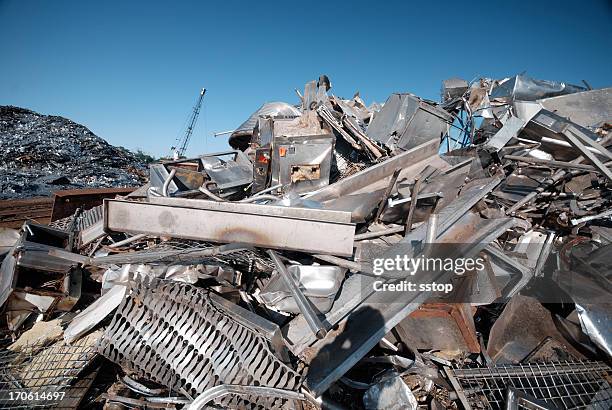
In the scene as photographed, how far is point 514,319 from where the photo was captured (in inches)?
97.8

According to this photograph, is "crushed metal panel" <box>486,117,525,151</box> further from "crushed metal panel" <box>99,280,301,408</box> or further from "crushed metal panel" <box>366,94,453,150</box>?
"crushed metal panel" <box>99,280,301,408</box>

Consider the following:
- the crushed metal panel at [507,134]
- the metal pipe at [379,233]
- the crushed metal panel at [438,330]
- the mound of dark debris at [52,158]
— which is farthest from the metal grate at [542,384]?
the mound of dark debris at [52,158]

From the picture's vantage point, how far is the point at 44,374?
6.91 ft

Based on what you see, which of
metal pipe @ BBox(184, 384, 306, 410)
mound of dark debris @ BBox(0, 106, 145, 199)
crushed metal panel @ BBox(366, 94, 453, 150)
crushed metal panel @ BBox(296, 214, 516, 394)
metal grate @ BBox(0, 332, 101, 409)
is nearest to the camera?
metal pipe @ BBox(184, 384, 306, 410)

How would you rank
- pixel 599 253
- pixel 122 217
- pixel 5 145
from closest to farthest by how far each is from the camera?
pixel 122 217 < pixel 599 253 < pixel 5 145

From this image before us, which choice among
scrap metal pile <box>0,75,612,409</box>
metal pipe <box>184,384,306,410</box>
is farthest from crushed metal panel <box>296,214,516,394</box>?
metal pipe <box>184,384,306,410</box>

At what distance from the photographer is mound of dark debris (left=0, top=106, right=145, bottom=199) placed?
7273 millimetres

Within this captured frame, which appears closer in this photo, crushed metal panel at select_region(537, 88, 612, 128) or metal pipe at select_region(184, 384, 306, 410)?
metal pipe at select_region(184, 384, 306, 410)

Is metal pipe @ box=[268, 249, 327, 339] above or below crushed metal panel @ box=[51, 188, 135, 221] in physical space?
below

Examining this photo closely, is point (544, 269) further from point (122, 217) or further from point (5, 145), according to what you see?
point (5, 145)

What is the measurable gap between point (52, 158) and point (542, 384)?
12.6m

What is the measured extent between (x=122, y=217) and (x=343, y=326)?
81.3 inches

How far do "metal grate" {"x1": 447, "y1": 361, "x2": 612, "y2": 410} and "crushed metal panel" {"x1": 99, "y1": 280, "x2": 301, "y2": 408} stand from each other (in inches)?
52.9

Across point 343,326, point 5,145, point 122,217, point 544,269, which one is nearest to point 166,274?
point 122,217
